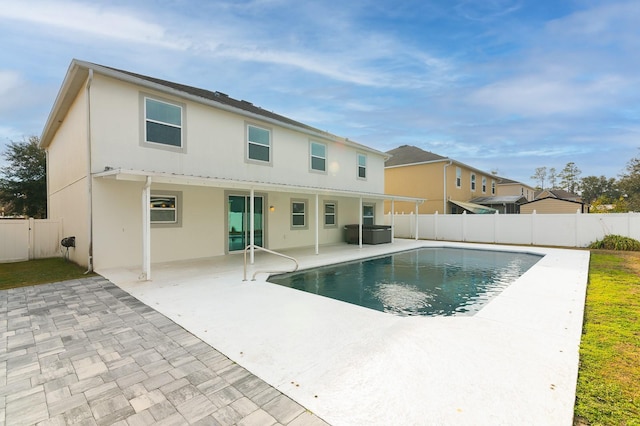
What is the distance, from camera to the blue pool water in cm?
564

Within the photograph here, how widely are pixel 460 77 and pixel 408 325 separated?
676 inches

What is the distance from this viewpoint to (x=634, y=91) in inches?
601

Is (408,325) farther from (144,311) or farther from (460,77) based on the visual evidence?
(460,77)

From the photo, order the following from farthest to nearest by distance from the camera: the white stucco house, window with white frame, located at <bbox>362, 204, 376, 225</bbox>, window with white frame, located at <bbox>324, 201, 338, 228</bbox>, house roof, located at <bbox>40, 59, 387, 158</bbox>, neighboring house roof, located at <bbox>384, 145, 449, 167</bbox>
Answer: neighboring house roof, located at <bbox>384, 145, 449, 167</bbox>, window with white frame, located at <bbox>362, 204, 376, 225</bbox>, window with white frame, located at <bbox>324, 201, 338, 228</bbox>, the white stucco house, house roof, located at <bbox>40, 59, 387, 158</bbox>

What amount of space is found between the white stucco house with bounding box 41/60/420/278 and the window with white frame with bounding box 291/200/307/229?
0.05 m

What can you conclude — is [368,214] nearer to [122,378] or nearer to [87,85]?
[87,85]

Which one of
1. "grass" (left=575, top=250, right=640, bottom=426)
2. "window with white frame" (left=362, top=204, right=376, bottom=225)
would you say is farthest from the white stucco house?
"grass" (left=575, top=250, right=640, bottom=426)

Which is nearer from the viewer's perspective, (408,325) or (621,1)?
(408,325)

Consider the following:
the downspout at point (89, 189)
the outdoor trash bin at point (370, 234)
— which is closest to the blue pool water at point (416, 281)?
the outdoor trash bin at point (370, 234)

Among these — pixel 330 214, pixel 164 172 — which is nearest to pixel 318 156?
pixel 330 214

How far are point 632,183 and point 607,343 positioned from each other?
43.0 metres

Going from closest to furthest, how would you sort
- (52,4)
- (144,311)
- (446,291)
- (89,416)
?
(89,416) → (144,311) → (446,291) → (52,4)

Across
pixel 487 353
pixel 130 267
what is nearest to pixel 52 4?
pixel 130 267

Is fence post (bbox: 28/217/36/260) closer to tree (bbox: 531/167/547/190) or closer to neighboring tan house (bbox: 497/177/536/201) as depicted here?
neighboring tan house (bbox: 497/177/536/201)
